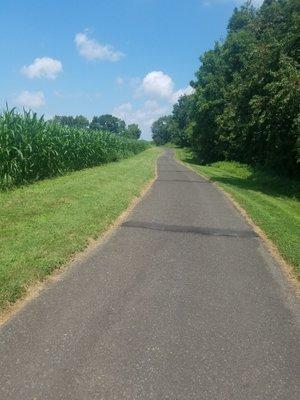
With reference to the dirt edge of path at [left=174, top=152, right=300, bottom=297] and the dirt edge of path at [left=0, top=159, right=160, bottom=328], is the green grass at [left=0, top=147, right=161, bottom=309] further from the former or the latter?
the dirt edge of path at [left=174, top=152, right=300, bottom=297]

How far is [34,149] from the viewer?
18.2 meters

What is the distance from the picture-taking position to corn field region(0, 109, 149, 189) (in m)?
16.2

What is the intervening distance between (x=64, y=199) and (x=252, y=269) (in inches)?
257

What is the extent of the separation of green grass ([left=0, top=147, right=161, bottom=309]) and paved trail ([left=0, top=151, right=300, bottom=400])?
0.41 m

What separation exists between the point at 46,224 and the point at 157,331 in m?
4.91

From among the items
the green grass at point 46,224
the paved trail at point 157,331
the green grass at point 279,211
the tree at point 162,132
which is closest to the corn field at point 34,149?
the green grass at point 46,224

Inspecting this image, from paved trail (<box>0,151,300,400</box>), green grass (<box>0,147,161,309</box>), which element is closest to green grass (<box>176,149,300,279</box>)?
paved trail (<box>0,151,300,400</box>)

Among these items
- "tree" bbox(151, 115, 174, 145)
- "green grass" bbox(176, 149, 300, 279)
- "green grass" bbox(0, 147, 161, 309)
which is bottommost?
"tree" bbox(151, 115, 174, 145)

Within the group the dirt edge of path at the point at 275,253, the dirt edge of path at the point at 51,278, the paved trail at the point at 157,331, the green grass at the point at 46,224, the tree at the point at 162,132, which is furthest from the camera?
the tree at the point at 162,132

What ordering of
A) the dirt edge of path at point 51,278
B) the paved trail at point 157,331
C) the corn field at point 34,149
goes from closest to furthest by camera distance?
1. the paved trail at point 157,331
2. the dirt edge of path at point 51,278
3. the corn field at point 34,149

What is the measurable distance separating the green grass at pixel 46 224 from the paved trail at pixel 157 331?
0.41 meters

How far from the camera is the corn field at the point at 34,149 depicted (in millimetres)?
16156

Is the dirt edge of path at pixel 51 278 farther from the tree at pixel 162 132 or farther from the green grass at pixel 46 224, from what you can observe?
the tree at pixel 162 132

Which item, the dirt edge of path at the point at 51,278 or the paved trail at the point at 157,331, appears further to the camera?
the dirt edge of path at the point at 51,278
